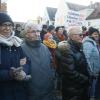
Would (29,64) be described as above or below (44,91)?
above

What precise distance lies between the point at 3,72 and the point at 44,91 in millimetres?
888

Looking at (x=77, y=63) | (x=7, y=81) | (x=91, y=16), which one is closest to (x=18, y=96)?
(x=7, y=81)

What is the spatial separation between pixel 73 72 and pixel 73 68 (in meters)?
0.07

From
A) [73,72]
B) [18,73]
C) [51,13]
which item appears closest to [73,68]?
[73,72]

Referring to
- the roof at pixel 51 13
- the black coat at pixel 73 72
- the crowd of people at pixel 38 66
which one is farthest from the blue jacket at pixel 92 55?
the roof at pixel 51 13

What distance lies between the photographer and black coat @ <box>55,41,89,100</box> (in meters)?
5.68

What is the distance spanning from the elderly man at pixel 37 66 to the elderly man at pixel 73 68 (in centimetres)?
51

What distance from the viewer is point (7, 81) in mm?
4570

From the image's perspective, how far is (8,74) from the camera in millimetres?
4473

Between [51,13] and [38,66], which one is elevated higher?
[51,13]

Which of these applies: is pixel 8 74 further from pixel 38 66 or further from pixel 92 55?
pixel 92 55

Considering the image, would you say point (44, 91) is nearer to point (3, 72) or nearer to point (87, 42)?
point (3, 72)

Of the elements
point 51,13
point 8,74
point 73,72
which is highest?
point 51,13

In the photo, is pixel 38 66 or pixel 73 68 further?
pixel 73 68
